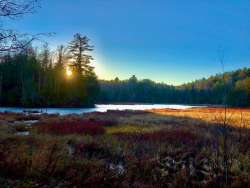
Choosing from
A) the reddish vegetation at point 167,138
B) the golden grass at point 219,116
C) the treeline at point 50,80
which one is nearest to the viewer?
the reddish vegetation at point 167,138

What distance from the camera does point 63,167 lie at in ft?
23.9

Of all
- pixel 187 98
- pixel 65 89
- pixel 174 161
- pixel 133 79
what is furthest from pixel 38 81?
pixel 133 79

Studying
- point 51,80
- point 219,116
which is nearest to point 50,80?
point 51,80

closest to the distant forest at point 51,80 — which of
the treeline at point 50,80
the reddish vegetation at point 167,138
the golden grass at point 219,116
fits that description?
the treeline at point 50,80

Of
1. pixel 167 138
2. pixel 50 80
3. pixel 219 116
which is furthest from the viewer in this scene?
pixel 50 80

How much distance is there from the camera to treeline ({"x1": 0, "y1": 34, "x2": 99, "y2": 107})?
185ft

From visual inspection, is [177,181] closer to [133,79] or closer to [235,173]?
[235,173]

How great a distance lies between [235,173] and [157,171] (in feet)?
6.79

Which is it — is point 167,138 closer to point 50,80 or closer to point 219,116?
point 219,116

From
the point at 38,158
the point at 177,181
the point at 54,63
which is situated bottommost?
the point at 177,181

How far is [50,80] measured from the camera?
204 feet

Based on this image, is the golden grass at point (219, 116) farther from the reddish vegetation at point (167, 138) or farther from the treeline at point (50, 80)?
the treeline at point (50, 80)

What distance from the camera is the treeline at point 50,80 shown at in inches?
2218

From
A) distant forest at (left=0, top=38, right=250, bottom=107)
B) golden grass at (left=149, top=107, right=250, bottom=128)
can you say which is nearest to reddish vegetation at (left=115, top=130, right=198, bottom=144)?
golden grass at (left=149, top=107, right=250, bottom=128)
